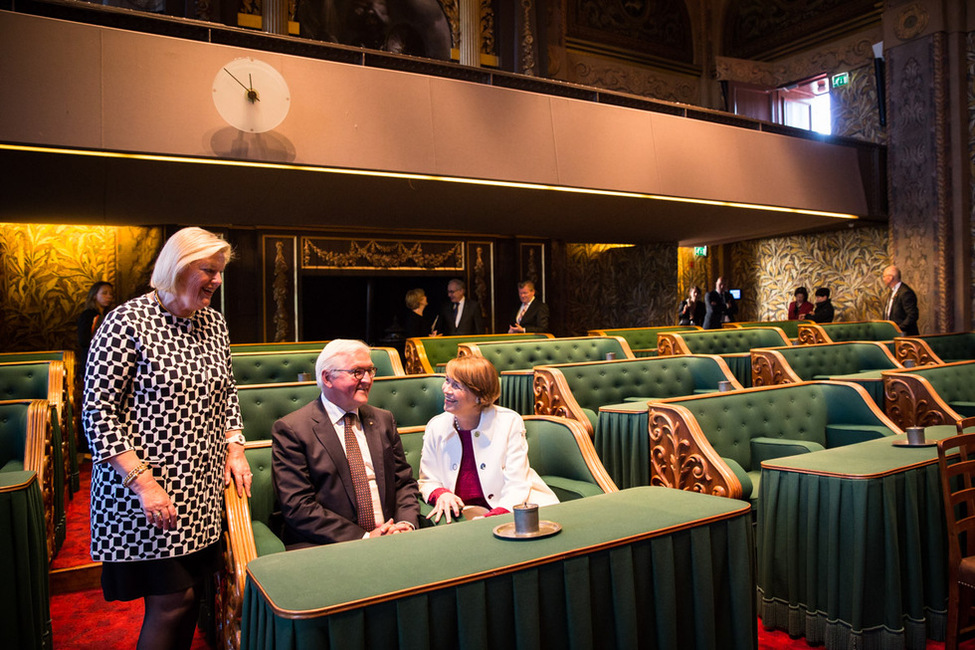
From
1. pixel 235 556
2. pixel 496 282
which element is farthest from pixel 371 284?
pixel 235 556

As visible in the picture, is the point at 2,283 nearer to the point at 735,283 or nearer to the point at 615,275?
the point at 615,275

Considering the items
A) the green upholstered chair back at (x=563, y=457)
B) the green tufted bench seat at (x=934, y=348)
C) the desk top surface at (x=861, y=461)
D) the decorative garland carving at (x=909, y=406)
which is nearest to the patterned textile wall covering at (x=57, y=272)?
the green upholstered chair back at (x=563, y=457)

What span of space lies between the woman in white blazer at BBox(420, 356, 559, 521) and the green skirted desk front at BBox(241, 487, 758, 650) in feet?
2.14

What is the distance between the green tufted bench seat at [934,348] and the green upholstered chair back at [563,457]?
14.9 ft

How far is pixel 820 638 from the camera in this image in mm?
2488

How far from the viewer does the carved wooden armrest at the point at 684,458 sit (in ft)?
9.77

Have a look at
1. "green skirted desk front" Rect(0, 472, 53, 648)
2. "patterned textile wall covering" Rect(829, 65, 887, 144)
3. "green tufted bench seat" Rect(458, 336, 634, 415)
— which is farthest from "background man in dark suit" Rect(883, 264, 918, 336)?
"green skirted desk front" Rect(0, 472, 53, 648)

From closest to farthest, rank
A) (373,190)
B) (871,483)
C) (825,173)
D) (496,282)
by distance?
(871,483), (373,190), (825,173), (496,282)

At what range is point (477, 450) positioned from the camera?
2.45m

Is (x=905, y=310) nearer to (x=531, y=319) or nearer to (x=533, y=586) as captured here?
(x=531, y=319)

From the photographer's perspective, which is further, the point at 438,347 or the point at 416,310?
the point at 416,310

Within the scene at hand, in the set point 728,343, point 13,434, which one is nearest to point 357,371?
point 13,434

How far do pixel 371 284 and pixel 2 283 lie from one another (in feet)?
14.5

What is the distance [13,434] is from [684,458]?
3.04 meters
